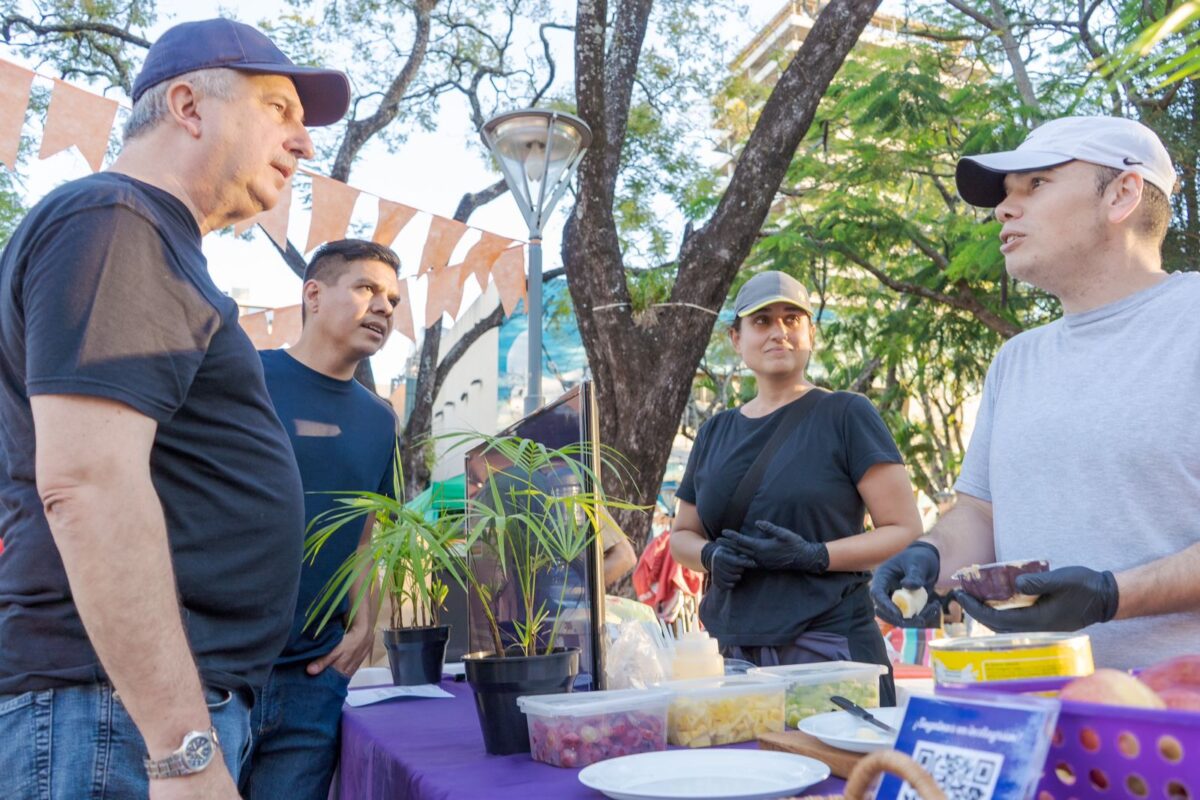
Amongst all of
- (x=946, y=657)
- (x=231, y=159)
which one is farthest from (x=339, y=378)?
(x=946, y=657)

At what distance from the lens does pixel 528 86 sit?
13656 millimetres

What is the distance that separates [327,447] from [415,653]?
1.94 feet

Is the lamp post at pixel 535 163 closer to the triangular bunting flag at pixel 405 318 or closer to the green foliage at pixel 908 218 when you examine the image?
the triangular bunting flag at pixel 405 318

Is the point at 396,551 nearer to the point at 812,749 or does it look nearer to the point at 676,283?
the point at 812,749

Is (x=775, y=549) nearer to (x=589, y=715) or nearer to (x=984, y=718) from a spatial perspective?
(x=589, y=715)

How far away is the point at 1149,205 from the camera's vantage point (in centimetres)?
205

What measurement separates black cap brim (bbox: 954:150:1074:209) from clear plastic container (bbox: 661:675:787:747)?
1.23 meters

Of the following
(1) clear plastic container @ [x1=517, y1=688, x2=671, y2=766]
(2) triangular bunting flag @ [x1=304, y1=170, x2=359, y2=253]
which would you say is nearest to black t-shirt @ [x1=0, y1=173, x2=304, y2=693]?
(1) clear plastic container @ [x1=517, y1=688, x2=671, y2=766]

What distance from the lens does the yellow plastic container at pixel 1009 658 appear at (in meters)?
1.06

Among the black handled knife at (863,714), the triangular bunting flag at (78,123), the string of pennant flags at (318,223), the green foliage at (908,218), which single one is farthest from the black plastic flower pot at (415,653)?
the green foliage at (908,218)

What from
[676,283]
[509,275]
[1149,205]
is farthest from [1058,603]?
[509,275]

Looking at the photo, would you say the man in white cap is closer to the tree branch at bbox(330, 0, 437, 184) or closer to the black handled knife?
the black handled knife

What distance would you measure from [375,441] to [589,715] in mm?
1436

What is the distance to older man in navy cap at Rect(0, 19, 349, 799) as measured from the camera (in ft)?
4.18
